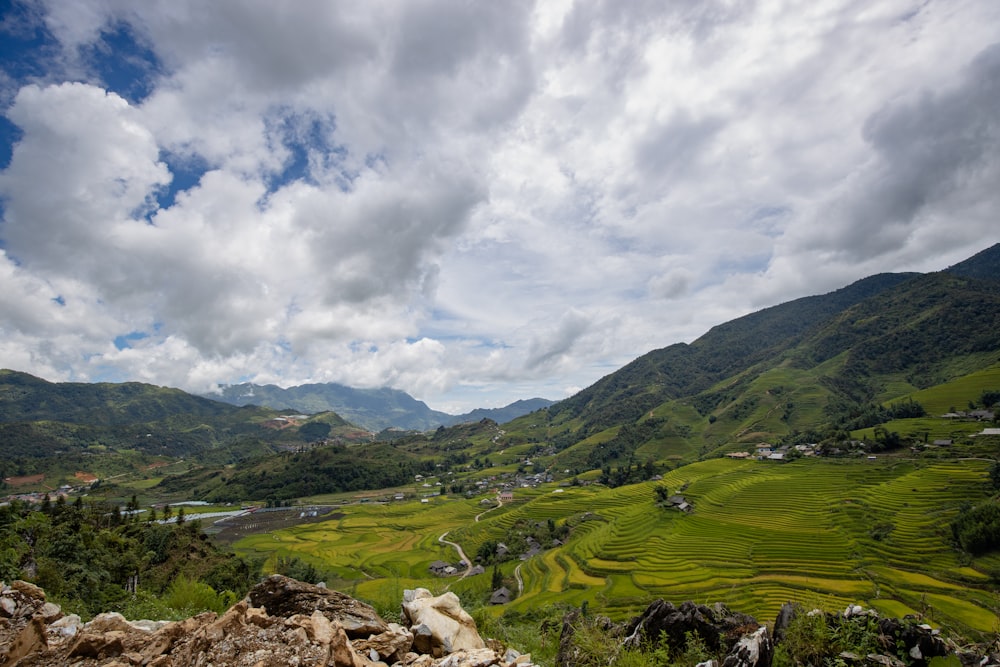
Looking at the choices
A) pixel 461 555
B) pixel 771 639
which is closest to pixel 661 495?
Result: pixel 461 555

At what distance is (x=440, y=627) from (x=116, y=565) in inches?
1278

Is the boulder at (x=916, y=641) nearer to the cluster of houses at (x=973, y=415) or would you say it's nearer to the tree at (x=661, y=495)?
the tree at (x=661, y=495)

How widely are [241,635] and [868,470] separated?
310 ft

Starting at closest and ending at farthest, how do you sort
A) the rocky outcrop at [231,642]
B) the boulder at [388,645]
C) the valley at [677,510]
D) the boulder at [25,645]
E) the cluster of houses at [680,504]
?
the rocky outcrop at [231,642]
the boulder at [25,645]
the boulder at [388,645]
the valley at [677,510]
the cluster of houses at [680,504]

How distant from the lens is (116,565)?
28031 mm

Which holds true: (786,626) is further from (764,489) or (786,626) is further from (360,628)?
(764,489)

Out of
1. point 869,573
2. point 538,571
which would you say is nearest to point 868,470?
point 869,573

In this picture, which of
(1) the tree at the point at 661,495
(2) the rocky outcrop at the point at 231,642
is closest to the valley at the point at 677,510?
(1) the tree at the point at 661,495

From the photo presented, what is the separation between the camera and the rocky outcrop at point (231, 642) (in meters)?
6.66

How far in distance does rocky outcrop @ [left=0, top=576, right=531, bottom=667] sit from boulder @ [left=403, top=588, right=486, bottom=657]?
0.02 metres

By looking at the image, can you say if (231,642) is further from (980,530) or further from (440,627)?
(980,530)

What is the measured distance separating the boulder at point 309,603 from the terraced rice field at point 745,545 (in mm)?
14671

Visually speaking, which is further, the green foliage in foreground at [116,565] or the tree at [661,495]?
the tree at [661,495]

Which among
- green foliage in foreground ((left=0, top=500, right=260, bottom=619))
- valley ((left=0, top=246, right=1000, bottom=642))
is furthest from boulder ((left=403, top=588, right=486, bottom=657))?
green foliage in foreground ((left=0, top=500, right=260, bottom=619))
